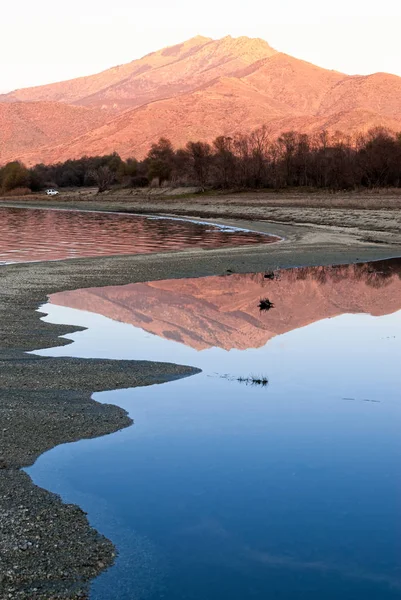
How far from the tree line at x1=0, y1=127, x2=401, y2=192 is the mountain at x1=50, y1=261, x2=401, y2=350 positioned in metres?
46.9

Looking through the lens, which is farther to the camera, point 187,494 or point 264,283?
point 264,283

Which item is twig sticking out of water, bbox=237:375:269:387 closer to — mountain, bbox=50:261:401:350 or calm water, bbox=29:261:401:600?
calm water, bbox=29:261:401:600

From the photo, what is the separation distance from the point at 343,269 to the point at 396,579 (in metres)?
23.4

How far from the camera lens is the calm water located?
256 inches

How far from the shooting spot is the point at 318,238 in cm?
3938

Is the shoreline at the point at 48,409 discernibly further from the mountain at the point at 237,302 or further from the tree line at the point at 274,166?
the tree line at the point at 274,166

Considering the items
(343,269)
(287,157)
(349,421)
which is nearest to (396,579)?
(349,421)

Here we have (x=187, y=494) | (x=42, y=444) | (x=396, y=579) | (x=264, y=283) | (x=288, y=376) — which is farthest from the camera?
(x=264, y=283)

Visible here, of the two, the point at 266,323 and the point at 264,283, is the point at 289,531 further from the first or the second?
the point at 264,283

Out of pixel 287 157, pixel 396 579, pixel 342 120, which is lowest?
pixel 396 579

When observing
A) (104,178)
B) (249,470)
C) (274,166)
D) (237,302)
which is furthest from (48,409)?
(104,178)

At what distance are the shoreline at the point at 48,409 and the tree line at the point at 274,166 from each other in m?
47.7

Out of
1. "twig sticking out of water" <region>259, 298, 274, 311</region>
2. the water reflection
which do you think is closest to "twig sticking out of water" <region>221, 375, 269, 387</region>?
"twig sticking out of water" <region>259, 298, 274, 311</region>

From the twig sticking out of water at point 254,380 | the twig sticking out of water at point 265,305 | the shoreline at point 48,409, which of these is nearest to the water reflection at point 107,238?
the shoreline at point 48,409
